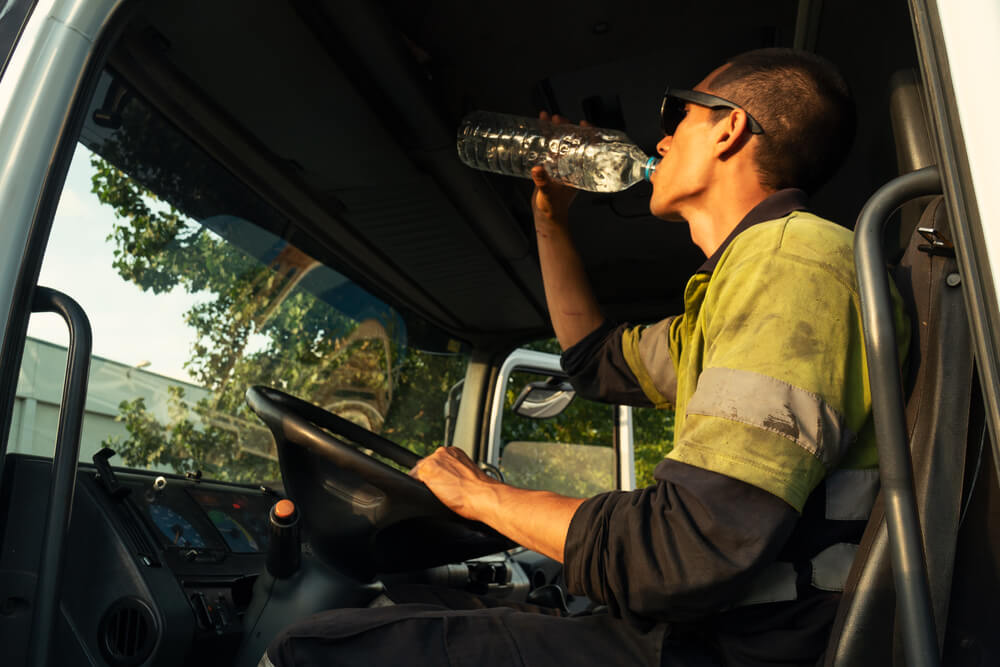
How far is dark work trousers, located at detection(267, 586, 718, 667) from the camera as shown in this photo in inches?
44.6

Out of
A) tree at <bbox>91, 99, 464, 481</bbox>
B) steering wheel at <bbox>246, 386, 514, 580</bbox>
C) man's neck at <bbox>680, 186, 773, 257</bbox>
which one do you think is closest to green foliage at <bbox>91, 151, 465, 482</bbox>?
tree at <bbox>91, 99, 464, 481</bbox>

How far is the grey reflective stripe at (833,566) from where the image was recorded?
1.07m

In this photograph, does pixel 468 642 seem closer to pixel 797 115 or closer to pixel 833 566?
pixel 833 566

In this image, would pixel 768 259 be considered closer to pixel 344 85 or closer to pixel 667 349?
pixel 667 349

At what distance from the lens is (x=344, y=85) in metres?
1.94

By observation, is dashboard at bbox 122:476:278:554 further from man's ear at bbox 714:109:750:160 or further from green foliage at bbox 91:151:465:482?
man's ear at bbox 714:109:750:160

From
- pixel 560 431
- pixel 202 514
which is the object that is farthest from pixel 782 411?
pixel 560 431

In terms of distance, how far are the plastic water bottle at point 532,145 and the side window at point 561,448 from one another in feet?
4.73

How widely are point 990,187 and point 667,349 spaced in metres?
1.10

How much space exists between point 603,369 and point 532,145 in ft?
2.14

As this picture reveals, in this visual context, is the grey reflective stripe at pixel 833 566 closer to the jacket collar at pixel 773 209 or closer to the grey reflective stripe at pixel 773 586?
the grey reflective stripe at pixel 773 586

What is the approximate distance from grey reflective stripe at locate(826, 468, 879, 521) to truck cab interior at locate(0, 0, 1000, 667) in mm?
90

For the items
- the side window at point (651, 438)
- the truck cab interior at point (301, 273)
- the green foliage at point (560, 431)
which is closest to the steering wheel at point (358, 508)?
the truck cab interior at point (301, 273)

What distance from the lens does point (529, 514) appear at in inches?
48.7
